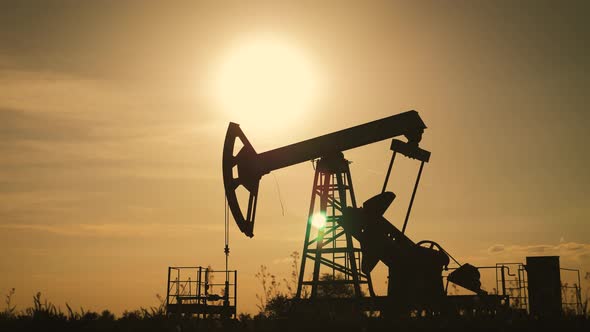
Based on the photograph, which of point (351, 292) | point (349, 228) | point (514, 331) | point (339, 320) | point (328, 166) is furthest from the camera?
point (351, 292)

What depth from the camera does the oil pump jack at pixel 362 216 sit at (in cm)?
1598

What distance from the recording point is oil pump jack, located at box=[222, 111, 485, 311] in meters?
16.0

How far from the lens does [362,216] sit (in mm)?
16578

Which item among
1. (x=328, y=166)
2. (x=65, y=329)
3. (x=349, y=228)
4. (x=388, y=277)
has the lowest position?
(x=65, y=329)

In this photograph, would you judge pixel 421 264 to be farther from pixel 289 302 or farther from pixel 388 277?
pixel 289 302

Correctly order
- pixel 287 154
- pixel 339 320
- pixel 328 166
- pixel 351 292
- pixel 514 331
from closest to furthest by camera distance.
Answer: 1. pixel 514 331
2. pixel 339 320
3. pixel 287 154
4. pixel 328 166
5. pixel 351 292

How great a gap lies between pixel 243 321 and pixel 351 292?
58.6ft

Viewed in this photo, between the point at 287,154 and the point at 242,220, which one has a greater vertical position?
the point at 287,154

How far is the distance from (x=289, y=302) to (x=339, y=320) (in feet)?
28.4

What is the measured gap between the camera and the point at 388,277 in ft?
53.6

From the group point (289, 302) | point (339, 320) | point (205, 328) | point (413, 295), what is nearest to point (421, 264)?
point (413, 295)

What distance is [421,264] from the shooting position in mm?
15953

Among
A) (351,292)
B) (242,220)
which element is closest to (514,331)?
(242,220)

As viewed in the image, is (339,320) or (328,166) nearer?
(339,320)
